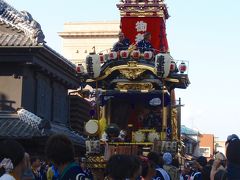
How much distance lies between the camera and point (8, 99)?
19719mm

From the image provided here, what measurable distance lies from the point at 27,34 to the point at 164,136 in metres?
5.44

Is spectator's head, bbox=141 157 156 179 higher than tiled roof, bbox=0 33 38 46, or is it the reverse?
tiled roof, bbox=0 33 38 46

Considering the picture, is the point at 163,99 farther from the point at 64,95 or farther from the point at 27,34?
the point at 64,95

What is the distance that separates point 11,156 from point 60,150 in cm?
73

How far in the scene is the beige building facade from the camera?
72750 millimetres

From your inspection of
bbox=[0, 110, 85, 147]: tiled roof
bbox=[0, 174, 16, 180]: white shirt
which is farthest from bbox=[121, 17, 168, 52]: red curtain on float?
bbox=[0, 174, 16, 180]: white shirt

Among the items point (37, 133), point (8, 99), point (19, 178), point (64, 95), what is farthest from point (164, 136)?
point (19, 178)

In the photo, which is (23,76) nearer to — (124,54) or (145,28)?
(124,54)

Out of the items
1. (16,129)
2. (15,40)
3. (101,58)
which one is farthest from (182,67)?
(16,129)

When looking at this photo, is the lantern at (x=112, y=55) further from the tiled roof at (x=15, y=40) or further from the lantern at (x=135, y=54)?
the tiled roof at (x=15, y=40)

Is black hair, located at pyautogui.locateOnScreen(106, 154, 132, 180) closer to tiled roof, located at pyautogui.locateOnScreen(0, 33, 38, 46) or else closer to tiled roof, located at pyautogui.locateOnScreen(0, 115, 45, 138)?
tiled roof, located at pyautogui.locateOnScreen(0, 115, 45, 138)

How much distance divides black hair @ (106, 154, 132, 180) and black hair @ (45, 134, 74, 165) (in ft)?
2.57

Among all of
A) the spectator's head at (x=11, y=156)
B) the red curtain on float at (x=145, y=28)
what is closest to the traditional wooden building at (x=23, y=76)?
the red curtain on float at (x=145, y=28)

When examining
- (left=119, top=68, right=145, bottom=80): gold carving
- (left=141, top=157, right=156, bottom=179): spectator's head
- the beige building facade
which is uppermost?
the beige building facade
